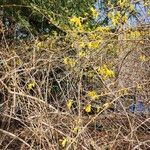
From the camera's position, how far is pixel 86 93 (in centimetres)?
543

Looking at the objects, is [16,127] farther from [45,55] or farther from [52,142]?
[52,142]

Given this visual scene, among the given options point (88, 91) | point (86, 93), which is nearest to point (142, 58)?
point (86, 93)

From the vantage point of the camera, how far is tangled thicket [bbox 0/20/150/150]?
4.52 meters

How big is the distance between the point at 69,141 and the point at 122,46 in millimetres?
1514

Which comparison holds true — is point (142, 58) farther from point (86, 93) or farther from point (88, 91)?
point (88, 91)

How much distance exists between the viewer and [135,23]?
5641 mm

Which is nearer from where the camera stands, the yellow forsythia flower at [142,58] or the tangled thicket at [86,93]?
the tangled thicket at [86,93]

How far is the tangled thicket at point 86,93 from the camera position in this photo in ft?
14.8

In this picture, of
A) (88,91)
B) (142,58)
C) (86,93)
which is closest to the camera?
(88,91)

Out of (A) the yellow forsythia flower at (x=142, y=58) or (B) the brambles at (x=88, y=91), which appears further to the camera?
(A) the yellow forsythia flower at (x=142, y=58)

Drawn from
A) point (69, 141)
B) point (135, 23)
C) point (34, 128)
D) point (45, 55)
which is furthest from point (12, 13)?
point (69, 141)

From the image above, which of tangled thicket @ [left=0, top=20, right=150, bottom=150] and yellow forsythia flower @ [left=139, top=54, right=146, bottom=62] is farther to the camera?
yellow forsythia flower @ [left=139, top=54, right=146, bottom=62]

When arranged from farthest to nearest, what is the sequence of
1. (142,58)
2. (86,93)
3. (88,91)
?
(86,93) → (142,58) → (88,91)

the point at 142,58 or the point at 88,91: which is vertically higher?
the point at 142,58
